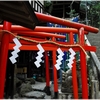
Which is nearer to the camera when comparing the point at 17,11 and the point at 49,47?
the point at 17,11

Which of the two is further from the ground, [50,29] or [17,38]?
[50,29]

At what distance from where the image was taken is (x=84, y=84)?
4207 mm

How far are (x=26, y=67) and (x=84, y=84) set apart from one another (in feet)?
25.3

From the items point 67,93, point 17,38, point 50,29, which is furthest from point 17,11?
point 67,93

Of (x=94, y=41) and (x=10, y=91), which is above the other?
(x=94, y=41)

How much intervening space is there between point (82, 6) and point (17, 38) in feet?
66.8

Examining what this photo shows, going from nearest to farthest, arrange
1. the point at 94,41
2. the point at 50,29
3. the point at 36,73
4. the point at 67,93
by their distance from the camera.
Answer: the point at 50,29, the point at 67,93, the point at 94,41, the point at 36,73

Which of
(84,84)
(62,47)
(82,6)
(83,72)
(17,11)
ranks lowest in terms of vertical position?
(84,84)

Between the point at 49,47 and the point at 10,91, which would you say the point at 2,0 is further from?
the point at 10,91

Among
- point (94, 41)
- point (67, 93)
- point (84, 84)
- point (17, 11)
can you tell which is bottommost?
point (67, 93)

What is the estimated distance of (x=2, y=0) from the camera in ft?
8.52

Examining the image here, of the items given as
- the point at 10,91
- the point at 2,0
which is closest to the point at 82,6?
the point at 10,91

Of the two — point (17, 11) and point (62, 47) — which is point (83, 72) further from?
point (17, 11)

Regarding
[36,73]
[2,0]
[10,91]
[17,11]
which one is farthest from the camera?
[36,73]
